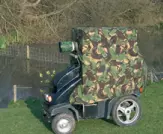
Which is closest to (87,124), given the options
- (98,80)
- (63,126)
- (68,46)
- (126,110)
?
(63,126)

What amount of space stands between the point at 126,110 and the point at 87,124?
2.79 feet

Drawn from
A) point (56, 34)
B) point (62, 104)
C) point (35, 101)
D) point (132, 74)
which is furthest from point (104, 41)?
point (56, 34)

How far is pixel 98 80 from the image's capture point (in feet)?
19.5

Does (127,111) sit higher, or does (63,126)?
(127,111)

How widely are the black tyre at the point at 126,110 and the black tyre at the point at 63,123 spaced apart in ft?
2.41

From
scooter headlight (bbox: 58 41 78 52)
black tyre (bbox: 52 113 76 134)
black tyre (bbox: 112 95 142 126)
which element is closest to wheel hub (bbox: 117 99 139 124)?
black tyre (bbox: 112 95 142 126)

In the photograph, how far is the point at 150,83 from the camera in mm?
10648

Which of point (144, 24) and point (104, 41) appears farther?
point (144, 24)

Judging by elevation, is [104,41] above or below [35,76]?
above

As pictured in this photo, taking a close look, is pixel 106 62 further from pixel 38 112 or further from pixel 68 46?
pixel 38 112

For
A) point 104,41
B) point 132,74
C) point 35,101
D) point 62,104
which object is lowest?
point 35,101

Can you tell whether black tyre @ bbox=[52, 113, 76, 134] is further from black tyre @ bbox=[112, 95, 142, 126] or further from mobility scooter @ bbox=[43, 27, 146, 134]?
black tyre @ bbox=[112, 95, 142, 126]

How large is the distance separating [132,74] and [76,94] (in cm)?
102

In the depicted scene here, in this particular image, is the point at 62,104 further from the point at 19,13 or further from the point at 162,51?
the point at 19,13
